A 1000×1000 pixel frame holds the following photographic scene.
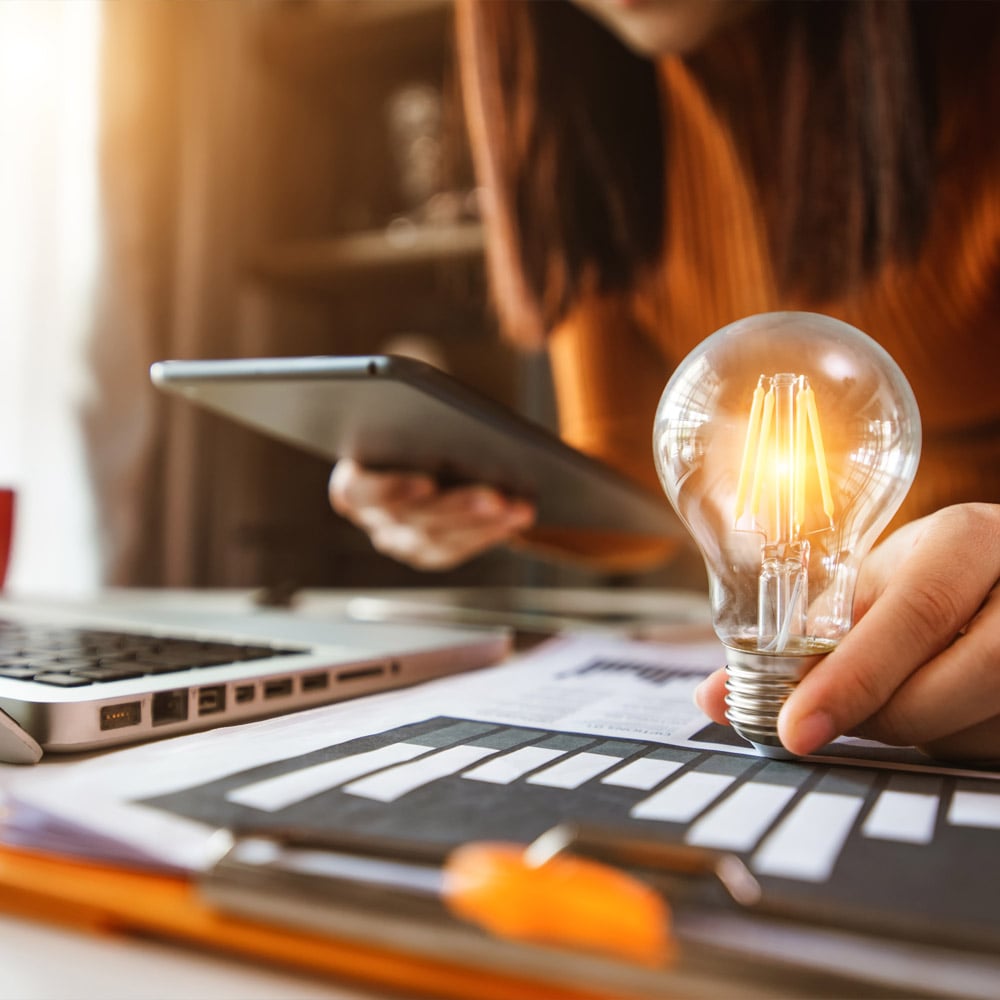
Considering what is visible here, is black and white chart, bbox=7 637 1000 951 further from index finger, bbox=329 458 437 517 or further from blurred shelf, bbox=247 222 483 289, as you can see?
blurred shelf, bbox=247 222 483 289

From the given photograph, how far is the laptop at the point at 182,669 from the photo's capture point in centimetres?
29

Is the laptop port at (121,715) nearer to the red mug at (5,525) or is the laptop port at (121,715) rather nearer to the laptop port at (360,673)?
the laptop port at (360,673)

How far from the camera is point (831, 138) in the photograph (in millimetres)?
747

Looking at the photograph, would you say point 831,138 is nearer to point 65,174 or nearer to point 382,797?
point 382,797

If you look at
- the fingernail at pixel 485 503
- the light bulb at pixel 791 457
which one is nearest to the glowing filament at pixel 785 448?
the light bulb at pixel 791 457

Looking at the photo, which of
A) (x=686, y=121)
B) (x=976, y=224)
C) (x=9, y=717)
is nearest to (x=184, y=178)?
(x=686, y=121)

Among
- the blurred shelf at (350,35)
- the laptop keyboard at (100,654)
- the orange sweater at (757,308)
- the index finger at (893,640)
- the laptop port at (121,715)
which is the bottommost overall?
the laptop port at (121,715)

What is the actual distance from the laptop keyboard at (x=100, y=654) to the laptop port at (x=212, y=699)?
2 cm

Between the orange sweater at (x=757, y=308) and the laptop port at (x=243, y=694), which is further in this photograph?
the orange sweater at (x=757, y=308)

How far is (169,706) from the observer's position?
32 centimetres

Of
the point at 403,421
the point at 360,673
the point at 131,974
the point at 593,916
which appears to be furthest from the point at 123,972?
the point at 403,421

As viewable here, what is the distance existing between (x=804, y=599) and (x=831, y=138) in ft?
1.85

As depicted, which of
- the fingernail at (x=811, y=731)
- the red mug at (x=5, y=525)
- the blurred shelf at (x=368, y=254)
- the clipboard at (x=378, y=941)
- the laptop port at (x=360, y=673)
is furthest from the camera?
the blurred shelf at (x=368, y=254)

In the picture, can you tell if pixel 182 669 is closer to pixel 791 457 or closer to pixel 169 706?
pixel 169 706
